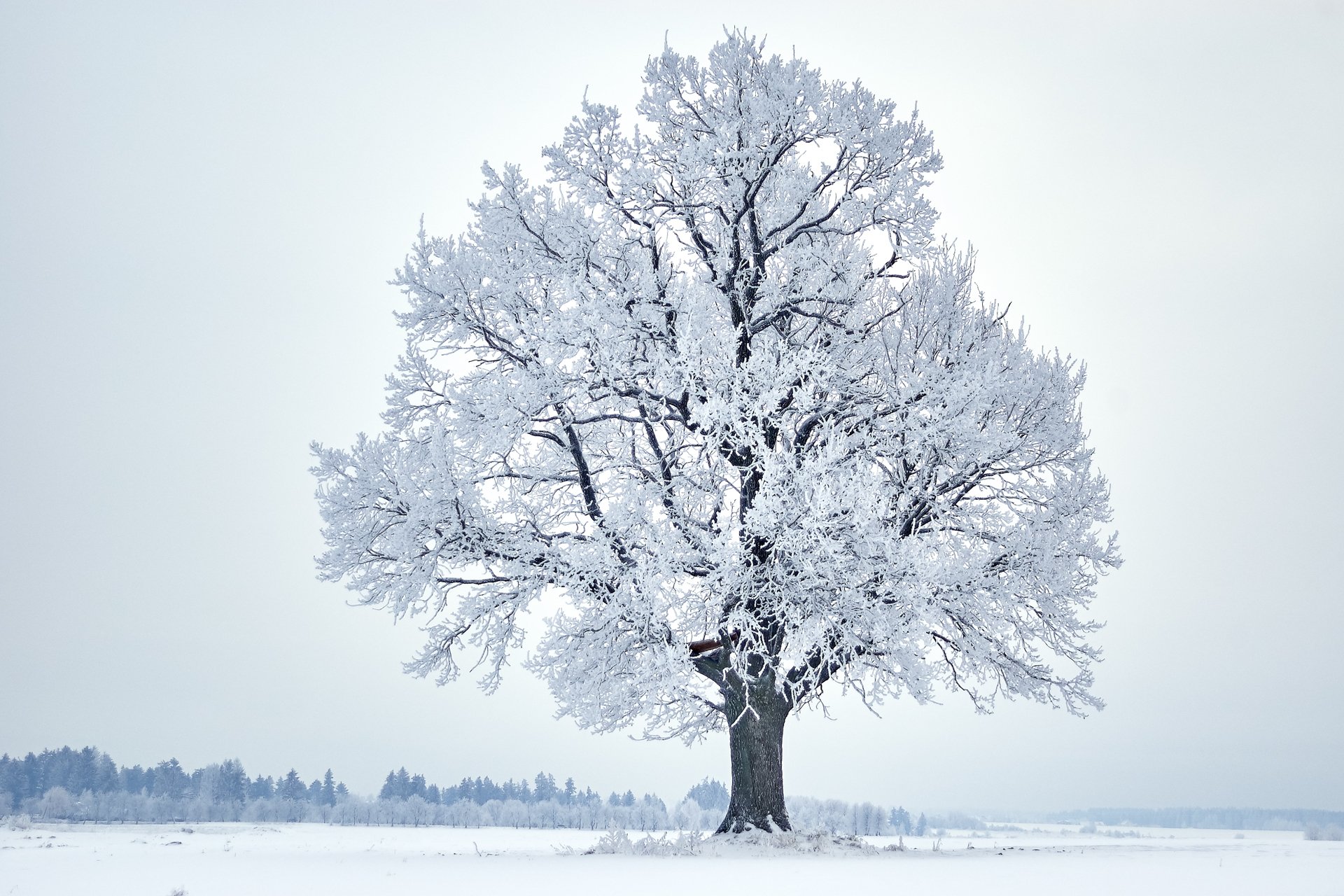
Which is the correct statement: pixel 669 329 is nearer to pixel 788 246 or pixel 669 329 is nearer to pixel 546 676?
pixel 788 246

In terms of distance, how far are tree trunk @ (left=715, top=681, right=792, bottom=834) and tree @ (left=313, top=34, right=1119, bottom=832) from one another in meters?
0.04

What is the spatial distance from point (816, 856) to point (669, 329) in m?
8.30

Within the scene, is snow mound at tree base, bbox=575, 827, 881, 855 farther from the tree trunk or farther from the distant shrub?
the distant shrub

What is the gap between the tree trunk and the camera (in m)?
13.6

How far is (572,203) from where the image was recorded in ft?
47.9

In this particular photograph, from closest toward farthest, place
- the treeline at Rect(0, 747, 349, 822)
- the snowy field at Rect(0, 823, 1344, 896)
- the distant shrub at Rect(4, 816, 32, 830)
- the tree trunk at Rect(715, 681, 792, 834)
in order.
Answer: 1. the snowy field at Rect(0, 823, 1344, 896)
2. the tree trunk at Rect(715, 681, 792, 834)
3. the distant shrub at Rect(4, 816, 32, 830)
4. the treeline at Rect(0, 747, 349, 822)

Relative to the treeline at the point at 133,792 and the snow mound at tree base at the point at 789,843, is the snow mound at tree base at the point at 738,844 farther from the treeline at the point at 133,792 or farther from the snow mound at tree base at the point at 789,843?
the treeline at the point at 133,792

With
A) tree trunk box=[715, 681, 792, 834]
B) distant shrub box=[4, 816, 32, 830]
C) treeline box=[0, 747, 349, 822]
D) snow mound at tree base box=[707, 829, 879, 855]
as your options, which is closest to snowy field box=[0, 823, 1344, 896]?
snow mound at tree base box=[707, 829, 879, 855]

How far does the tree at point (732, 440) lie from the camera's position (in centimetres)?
1241

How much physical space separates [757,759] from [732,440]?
5251 mm

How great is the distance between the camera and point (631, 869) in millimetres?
9719

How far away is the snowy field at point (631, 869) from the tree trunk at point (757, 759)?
1168mm

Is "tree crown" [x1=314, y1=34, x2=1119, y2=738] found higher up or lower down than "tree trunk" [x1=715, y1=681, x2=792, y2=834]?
higher up

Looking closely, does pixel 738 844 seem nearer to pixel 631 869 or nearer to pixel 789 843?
pixel 789 843
